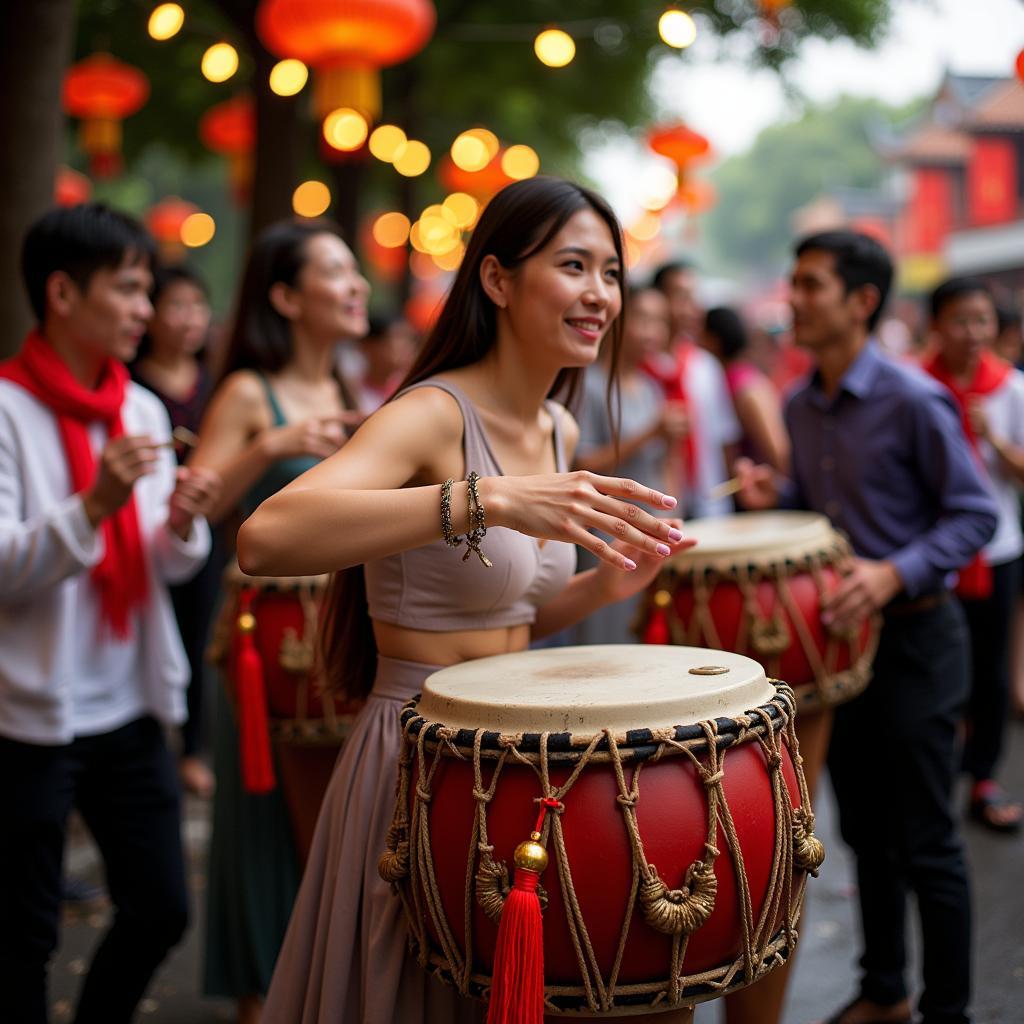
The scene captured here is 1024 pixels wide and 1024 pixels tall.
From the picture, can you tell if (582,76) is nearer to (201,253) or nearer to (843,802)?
(843,802)

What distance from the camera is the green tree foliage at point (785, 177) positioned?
53156 millimetres

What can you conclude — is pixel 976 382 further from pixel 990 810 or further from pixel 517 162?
pixel 517 162

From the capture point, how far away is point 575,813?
1831 mm

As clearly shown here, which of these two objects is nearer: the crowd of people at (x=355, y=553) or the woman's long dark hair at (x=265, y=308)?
the crowd of people at (x=355, y=553)

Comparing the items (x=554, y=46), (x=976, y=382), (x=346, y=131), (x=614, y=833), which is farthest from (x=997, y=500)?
(x=554, y=46)

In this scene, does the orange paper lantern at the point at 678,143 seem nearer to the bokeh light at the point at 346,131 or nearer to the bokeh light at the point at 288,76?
the bokeh light at the point at 288,76

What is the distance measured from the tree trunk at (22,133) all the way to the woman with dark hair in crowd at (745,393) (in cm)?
332

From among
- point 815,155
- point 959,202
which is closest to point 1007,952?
point 959,202

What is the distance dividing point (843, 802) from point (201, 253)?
33.6 metres

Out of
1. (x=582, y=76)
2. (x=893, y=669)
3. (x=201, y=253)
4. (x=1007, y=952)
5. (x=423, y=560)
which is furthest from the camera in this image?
(x=201, y=253)

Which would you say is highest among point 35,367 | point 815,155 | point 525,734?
point 815,155

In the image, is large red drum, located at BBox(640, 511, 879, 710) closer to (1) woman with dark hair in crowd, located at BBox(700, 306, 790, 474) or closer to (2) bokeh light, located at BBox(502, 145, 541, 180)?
(1) woman with dark hair in crowd, located at BBox(700, 306, 790, 474)

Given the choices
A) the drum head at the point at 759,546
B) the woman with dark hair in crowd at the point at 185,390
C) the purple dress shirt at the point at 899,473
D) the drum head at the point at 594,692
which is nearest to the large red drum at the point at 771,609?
the drum head at the point at 759,546

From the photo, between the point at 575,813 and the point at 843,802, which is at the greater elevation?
the point at 575,813
